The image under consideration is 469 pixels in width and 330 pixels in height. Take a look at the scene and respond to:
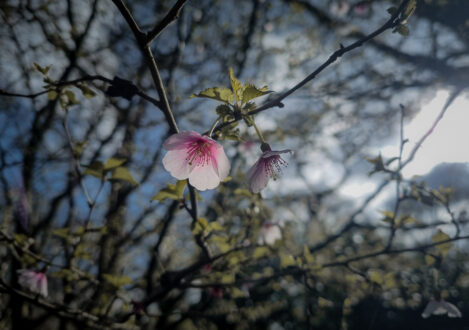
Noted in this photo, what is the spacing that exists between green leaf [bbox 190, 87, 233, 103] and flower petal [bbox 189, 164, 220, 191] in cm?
37

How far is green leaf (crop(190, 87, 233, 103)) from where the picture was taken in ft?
2.88

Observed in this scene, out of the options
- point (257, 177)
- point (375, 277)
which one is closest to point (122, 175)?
point (257, 177)

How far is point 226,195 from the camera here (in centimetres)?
265

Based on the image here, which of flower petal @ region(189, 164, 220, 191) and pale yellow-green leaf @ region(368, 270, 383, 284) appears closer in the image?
flower petal @ region(189, 164, 220, 191)

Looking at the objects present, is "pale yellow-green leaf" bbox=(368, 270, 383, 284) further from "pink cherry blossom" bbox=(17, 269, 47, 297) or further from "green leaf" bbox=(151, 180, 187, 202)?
"pink cherry blossom" bbox=(17, 269, 47, 297)

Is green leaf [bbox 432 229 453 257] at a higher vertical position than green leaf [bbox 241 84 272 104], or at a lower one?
lower

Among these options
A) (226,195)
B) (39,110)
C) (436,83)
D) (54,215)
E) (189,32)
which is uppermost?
(189,32)

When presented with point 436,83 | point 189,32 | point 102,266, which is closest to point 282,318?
point 102,266

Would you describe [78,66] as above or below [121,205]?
above

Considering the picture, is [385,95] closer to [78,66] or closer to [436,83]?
[436,83]

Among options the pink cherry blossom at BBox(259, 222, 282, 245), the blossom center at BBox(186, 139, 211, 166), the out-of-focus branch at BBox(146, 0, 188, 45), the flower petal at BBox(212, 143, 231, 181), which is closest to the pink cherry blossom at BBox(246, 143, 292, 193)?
the flower petal at BBox(212, 143, 231, 181)

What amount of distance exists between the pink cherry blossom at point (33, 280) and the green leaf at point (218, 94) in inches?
71.7

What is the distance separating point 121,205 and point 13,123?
2349 millimetres

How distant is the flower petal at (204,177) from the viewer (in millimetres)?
1144
